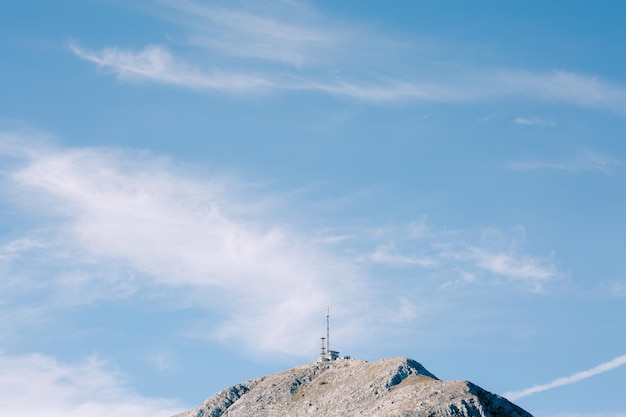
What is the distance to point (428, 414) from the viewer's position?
625 feet

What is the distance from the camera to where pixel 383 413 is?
198 metres

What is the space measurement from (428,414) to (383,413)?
1051 cm

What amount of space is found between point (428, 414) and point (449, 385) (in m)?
11.2

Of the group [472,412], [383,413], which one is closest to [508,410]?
[472,412]

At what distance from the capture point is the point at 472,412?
7530 inches

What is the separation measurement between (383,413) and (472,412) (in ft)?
55.0

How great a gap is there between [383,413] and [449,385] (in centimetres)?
1350

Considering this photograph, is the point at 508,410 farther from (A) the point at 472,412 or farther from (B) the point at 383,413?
(B) the point at 383,413

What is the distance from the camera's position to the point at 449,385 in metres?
200

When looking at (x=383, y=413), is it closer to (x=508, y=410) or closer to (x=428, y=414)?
(x=428, y=414)

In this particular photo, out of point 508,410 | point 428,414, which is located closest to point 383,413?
point 428,414

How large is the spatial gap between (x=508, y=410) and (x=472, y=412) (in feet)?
33.9

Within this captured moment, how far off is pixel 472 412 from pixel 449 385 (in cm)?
964
